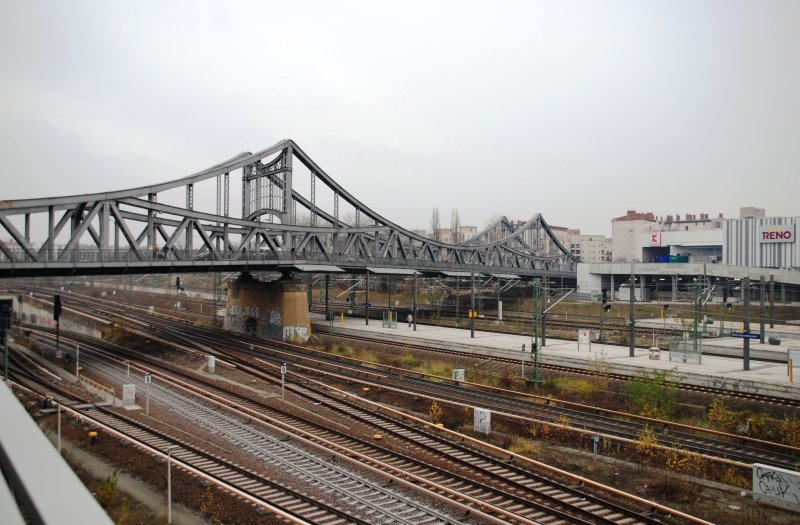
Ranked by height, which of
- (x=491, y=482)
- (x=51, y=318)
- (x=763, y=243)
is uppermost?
(x=763, y=243)

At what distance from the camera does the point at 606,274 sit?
85625 mm

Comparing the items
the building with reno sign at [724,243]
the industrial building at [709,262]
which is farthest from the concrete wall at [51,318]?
the building with reno sign at [724,243]

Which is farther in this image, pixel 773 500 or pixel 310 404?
pixel 310 404

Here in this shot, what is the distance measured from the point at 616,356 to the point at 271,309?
2843cm

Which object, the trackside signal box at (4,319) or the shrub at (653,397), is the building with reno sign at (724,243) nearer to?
the shrub at (653,397)

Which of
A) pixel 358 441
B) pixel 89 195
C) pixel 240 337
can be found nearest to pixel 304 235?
pixel 240 337

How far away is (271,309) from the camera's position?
51.8 m

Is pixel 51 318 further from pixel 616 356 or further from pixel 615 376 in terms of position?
pixel 615 376

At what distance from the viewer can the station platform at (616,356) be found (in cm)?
2916

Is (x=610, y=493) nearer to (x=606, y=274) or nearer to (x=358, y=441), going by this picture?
(x=358, y=441)

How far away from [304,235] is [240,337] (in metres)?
10.7

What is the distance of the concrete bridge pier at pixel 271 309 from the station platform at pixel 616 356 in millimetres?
4121

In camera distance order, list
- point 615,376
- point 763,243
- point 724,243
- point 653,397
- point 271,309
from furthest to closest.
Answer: point 724,243, point 763,243, point 271,309, point 615,376, point 653,397

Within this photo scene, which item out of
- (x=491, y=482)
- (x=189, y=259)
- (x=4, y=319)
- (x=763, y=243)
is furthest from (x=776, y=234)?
(x=4, y=319)
